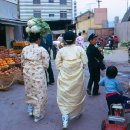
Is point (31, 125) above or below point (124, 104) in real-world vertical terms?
below

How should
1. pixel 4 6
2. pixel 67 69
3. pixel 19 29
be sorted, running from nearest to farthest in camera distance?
pixel 67 69
pixel 4 6
pixel 19 29

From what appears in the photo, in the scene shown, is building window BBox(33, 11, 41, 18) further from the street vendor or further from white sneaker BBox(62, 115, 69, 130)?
white sneaker BBox(62, 115, 69, 130)

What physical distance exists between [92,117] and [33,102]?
127cm

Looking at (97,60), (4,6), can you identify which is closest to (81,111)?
(97,60)

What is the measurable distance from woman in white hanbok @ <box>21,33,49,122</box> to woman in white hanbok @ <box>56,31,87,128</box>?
0.52 metres

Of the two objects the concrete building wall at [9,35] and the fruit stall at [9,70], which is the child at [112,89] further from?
the concrete building wall at [9,35]

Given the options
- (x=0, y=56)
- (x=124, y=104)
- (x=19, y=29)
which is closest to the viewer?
(x=124, y=104)

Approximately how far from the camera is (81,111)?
727 centimetres

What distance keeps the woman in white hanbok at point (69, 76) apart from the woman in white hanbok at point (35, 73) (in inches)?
20.5

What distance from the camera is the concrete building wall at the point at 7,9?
20.0m

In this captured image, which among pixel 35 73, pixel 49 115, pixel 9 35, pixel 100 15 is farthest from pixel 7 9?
pixel 100 15

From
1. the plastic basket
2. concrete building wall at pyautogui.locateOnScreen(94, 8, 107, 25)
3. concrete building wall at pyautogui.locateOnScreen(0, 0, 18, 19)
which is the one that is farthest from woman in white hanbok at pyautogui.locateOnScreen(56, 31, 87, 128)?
concrete building wall at pyautogui.locateOnScreen(94, 8, 107, 25)

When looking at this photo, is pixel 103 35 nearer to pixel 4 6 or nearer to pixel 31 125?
pixel 4 6

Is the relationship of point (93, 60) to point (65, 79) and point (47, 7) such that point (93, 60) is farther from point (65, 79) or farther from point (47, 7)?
point (47, 7)
